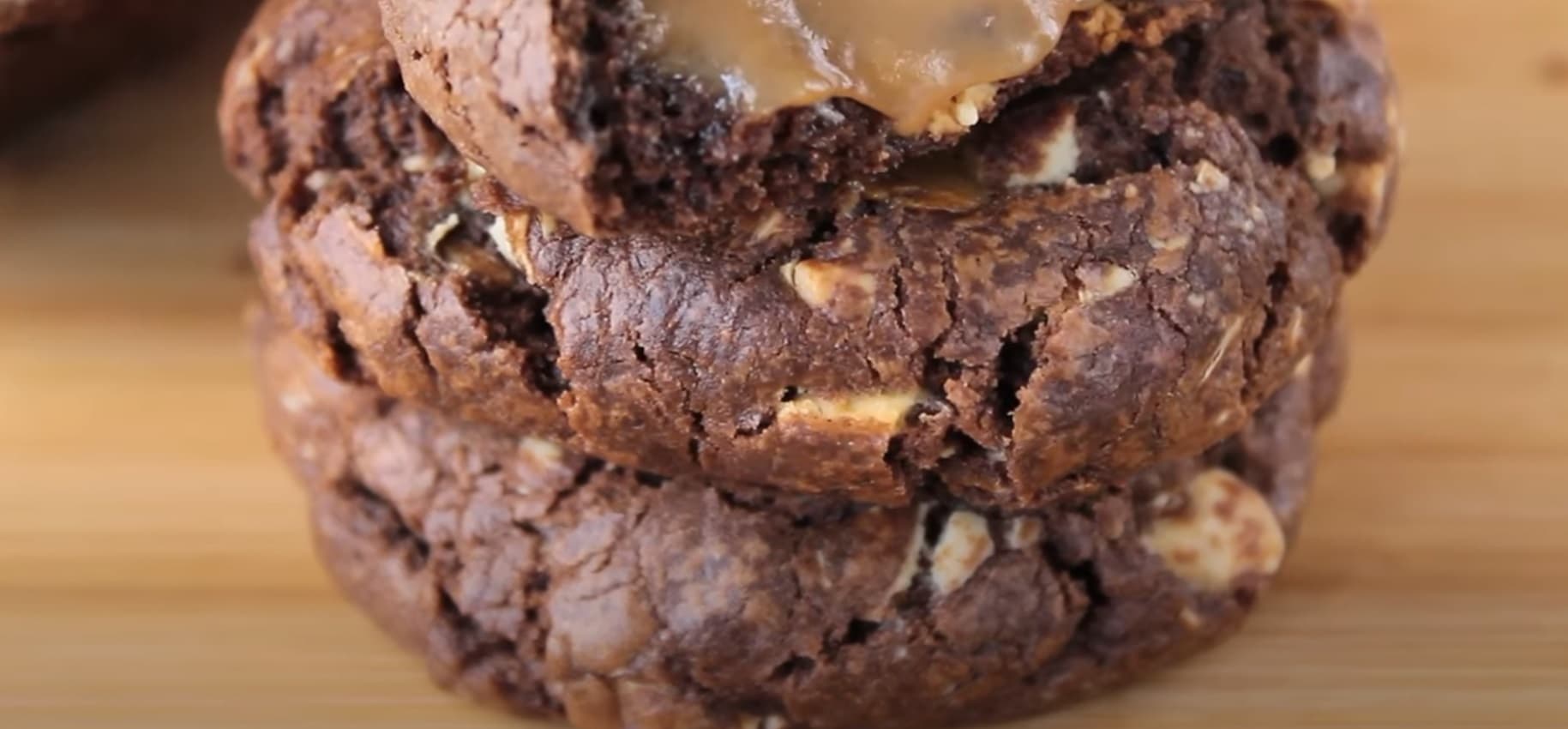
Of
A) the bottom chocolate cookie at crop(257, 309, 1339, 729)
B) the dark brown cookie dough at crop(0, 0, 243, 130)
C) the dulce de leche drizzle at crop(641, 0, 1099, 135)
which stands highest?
the dark brown cookie dough at crop(0, 0, 243, 130)

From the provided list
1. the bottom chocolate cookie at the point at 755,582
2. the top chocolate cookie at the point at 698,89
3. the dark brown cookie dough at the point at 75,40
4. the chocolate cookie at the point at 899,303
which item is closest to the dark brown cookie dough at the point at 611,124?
the top chocolate cookie at the point at 698,89

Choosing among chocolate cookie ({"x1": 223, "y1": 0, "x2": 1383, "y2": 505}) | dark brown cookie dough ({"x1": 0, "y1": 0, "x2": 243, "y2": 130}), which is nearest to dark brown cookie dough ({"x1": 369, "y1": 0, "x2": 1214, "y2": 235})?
chocolate cookie ({"x1": 223, "y1": 0, "x2": 1383, "y2": 505})

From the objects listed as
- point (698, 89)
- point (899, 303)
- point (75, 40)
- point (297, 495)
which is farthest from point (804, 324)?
point (75, 40)

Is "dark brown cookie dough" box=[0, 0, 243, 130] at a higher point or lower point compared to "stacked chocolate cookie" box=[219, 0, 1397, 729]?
higher

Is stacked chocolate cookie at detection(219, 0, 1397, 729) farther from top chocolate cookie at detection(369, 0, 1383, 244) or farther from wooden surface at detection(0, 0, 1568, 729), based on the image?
wooden surface at detection(0, 0, 1568, 729)

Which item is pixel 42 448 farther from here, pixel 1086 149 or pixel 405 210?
pixel 1086 149

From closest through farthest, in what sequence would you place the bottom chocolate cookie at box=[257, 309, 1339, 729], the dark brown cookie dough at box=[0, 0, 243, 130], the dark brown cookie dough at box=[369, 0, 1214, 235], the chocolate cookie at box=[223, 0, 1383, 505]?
the dark brown cookie dough at box=[369, 0, 1214, 235] → the chocolate cookie at box=[223, 0, 1383, 505] → the bottom chocolate cookie at box=[257, 309, 1339, 729] → the dark brown cookie dough at box=[0, 0, 243, 130]

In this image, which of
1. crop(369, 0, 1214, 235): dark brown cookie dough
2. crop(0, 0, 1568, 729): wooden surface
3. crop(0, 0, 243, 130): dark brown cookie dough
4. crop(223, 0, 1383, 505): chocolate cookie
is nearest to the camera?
crop(369, 0, 1214, 235): dark brown cookie dough

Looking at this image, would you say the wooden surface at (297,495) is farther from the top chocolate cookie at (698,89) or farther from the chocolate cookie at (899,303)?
the top chocolate cookie at (698,89)

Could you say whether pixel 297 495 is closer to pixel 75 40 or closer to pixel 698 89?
pixel 75 40
